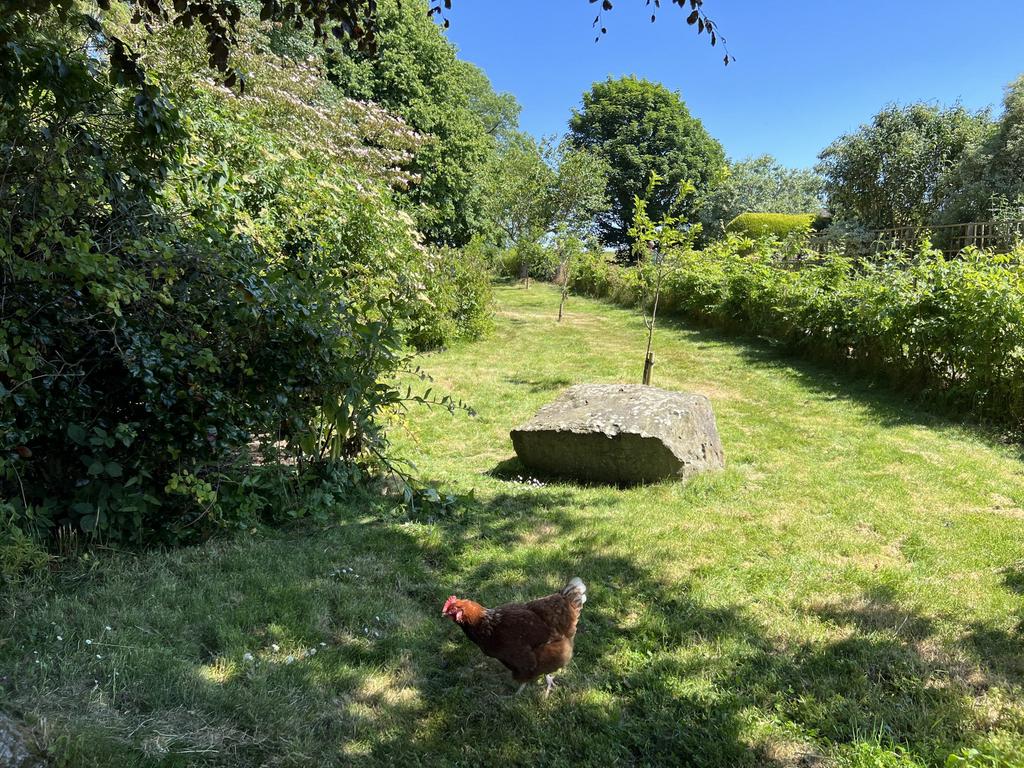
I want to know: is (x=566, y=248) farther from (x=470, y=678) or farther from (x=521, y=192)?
(x=470, y=678)

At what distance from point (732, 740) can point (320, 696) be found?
1.68m

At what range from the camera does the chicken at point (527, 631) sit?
107 inches

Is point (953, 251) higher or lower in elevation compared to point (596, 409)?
higher

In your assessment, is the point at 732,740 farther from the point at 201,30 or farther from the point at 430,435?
the point at 201,30

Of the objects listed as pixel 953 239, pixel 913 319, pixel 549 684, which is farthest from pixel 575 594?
pixel 953 239

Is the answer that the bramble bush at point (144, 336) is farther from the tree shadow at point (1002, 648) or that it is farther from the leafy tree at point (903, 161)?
the leafy tree at point (903, 161)

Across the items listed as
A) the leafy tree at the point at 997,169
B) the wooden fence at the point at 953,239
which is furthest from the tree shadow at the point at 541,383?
the leafy tree at the point at 997,169

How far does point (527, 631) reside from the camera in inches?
107

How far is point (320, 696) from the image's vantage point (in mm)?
2613

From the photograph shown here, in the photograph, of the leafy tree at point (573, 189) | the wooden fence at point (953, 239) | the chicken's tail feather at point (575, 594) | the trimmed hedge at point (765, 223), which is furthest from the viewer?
the trimmed hedge at point (765, 223)

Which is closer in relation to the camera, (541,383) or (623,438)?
(623,438)

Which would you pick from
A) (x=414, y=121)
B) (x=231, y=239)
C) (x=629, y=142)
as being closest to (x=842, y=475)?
(x=231, y=239)

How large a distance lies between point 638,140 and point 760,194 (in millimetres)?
8290

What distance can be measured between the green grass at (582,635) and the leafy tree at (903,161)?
2578 cm
